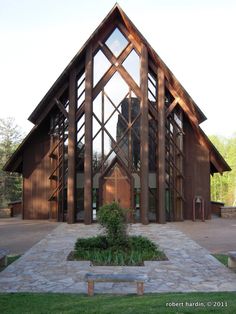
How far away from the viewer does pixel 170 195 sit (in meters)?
18.5

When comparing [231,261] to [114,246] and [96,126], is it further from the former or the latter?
[96,126]

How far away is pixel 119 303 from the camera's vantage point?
17.3ft

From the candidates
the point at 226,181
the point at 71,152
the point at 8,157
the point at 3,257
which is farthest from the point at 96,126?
the point at 226,181

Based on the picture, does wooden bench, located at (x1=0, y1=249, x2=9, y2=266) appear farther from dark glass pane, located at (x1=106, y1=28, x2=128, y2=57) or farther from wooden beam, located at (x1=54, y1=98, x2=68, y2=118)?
dark glass pane, located at (x1=106, y1=28, x2=128, y2=57)

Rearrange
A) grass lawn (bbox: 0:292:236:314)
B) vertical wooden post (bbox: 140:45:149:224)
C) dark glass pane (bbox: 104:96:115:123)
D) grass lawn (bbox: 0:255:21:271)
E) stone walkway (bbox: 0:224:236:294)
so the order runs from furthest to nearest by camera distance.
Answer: dark glass pane (bbox: 104:96:115:123) < vertical wooden post (bbox: 140:45:149:224) < grass lawn (bbox: 0:255:21:271) < stone walkway (bbox: 0:224:236:294) < grass lawn (bbox: 0:292:236:314)

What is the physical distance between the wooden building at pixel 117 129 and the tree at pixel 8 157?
20547 millimetres

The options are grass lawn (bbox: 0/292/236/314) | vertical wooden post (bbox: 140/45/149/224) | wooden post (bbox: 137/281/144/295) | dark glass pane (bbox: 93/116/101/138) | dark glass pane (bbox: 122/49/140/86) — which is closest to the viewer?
grass lawn (bbox: 0/292/236/314)

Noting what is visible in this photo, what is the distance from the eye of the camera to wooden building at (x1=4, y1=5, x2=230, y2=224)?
17453 mm

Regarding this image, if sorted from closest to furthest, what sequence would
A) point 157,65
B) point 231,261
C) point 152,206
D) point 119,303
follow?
point 119,303 → point 231,261 → point 152,206 → point 157,65

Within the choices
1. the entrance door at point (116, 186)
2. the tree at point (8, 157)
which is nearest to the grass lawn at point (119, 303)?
the entrance door at point (116, 186)

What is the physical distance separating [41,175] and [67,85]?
4931mm

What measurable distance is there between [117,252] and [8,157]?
32769mm

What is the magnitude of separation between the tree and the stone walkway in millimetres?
28211

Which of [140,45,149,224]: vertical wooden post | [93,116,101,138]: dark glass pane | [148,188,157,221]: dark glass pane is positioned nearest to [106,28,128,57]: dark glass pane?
[140,45,149,224]: vertical wooden post
